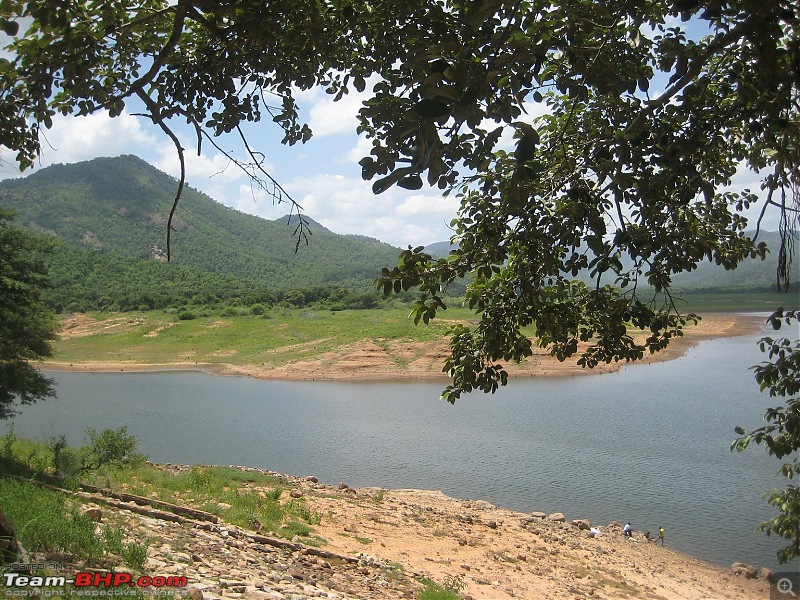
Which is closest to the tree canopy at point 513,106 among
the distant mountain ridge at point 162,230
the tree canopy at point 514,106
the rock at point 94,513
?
the tree canopy at point 514,106

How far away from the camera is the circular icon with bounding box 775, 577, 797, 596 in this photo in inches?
329

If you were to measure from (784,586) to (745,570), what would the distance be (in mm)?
498

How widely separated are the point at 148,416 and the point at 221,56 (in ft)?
58.0

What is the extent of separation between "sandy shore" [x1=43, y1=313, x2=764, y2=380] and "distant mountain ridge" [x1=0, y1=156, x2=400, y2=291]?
96.9ft

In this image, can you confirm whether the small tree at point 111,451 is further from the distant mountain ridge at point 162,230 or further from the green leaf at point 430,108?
the distant mountain ridge at point 162,230

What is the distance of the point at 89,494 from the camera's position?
6.09 metres

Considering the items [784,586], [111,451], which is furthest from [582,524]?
[111,451]

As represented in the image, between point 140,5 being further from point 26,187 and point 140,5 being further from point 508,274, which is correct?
point 26,187

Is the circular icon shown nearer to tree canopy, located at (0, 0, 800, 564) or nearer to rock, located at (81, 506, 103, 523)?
tree canopy, located at (0, 0, 800, 564)

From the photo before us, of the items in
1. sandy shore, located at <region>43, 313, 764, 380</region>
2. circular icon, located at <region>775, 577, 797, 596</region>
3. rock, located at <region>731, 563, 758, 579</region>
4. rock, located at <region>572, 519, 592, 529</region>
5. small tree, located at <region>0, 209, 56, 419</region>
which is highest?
small tree, located at <region>0, 209, 56, 419</region>

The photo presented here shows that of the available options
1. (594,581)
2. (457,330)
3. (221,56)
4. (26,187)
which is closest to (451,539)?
(594,581)

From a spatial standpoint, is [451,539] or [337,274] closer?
[451,539]

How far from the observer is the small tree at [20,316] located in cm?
972

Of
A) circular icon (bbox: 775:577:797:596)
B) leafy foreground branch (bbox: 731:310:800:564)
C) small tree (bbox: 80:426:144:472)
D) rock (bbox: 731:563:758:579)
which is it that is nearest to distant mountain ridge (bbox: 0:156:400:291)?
small tree (bbox: 80:426:144:472)
